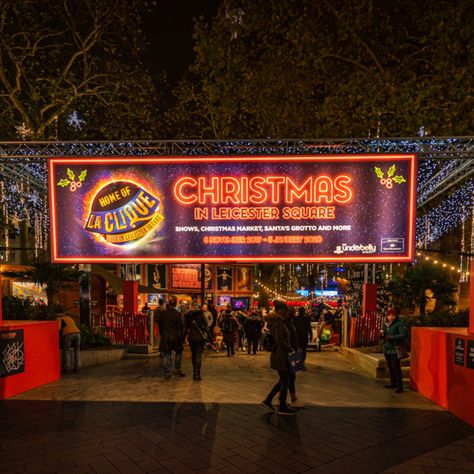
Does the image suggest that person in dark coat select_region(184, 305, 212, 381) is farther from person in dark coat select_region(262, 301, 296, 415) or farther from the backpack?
the backpack

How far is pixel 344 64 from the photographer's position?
13680 millimetres

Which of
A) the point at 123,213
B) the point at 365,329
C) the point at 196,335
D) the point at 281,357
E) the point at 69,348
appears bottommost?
the point at 365,329

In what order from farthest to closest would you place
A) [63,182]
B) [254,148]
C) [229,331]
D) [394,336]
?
[229,331] < [254,148] < [63,182] < [394,336]

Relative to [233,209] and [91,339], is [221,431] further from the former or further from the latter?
[91,339]

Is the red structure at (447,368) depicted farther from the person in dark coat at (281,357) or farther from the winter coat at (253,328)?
the winter coat at (253,328)

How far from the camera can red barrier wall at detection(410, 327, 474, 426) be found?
17.9ft

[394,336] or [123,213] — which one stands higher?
[123,213]

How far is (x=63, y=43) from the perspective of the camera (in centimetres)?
1546

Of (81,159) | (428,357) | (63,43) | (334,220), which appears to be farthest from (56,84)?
(428,357)

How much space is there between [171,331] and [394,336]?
4454mm

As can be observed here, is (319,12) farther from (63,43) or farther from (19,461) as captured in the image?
(19,461)

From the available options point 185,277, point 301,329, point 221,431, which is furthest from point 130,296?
point 185,277

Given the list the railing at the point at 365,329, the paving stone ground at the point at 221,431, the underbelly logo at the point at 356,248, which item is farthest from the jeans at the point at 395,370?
the railing at the point at 365,329

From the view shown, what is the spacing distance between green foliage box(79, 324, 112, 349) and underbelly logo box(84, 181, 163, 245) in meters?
4.22
